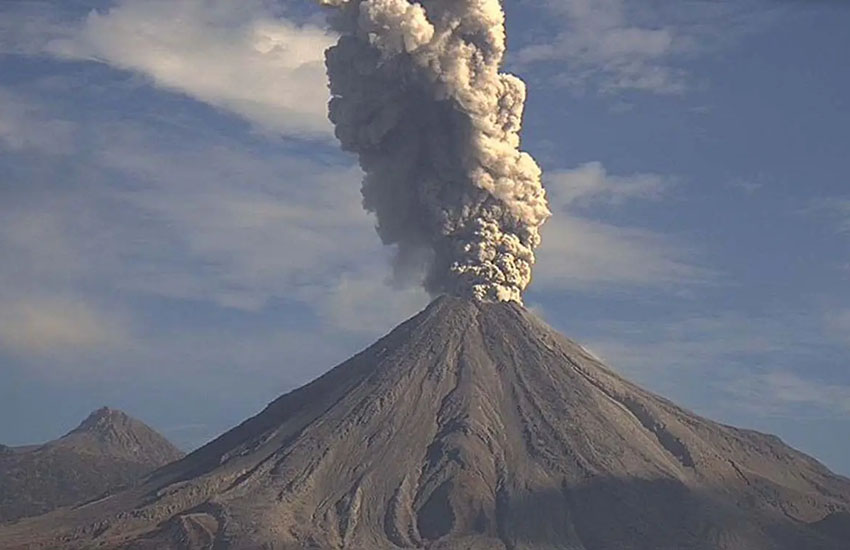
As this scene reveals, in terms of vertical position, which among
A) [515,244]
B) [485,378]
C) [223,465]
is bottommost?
[223,465]

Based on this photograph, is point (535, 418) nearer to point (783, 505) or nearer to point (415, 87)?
point (783, 505)

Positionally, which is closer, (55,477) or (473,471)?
(473,471)

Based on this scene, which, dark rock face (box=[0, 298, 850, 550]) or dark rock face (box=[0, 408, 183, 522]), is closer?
dark rock face (box=[0, 298, 850, 550])

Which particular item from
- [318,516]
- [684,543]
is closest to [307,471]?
[318,516]

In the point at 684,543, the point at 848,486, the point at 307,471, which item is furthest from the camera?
the point at 848,486

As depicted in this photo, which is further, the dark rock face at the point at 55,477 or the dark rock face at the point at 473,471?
the dark rock face at the point at 55,477

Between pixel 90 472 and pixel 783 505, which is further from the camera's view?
pixel 90 472

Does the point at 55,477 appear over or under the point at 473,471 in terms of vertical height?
over

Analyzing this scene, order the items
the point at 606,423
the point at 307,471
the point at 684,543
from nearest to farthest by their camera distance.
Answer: the point at 684,543, the point at 307,471, the point at 606,423
